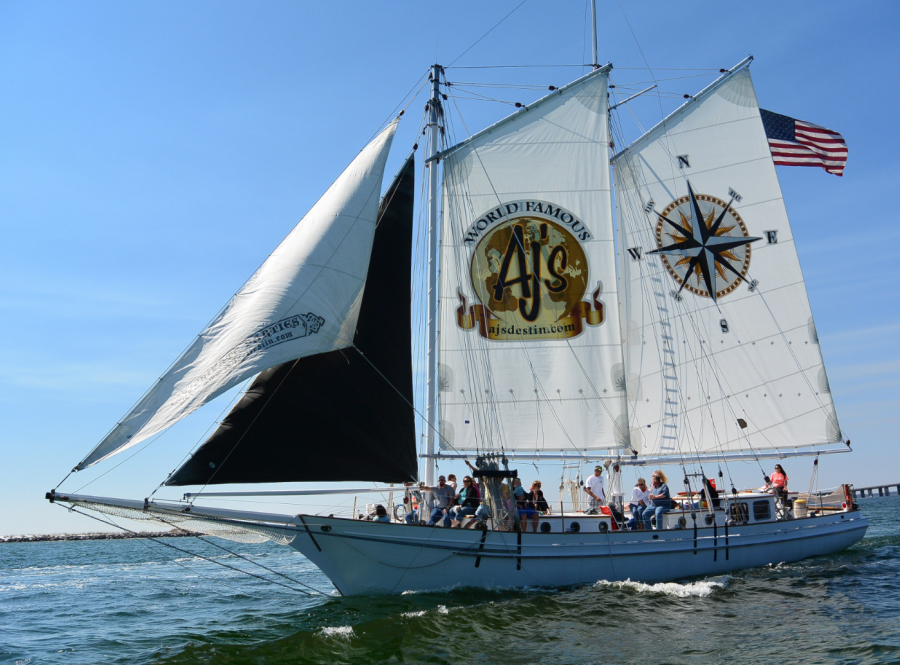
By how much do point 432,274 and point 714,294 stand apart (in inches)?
A: 408

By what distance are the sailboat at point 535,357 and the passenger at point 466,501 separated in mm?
289

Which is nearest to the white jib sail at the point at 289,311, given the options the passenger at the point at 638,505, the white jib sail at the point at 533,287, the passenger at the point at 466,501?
the passenger at the point at 466,501

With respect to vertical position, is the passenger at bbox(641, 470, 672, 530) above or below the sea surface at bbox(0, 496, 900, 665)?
above

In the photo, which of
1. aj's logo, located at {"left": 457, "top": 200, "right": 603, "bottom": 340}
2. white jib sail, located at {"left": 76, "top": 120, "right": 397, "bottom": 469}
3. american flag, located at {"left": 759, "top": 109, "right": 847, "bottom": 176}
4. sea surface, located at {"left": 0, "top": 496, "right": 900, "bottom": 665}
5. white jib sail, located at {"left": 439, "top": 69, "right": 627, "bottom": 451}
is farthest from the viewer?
american flag, located at {"left": 759, "top": 109, "right": 847, "bottom": 176}

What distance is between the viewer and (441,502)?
17.0 m

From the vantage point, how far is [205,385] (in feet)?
43.1

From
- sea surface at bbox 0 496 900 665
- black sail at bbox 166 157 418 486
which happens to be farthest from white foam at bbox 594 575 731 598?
black sail at bbox 166 157 418 486

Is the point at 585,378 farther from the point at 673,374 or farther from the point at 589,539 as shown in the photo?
the point at 589,539

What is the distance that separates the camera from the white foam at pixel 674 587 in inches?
655

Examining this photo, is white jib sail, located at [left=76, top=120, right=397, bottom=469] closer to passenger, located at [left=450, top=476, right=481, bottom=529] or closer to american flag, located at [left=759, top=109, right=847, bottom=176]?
passenger, located at [left=450, top=476, right=481, bottom=529]

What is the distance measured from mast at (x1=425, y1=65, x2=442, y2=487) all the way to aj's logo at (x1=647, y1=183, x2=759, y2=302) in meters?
8.44

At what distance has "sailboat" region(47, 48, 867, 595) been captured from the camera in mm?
14703

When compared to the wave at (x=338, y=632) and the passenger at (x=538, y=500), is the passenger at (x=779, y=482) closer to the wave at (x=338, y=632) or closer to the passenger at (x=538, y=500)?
the passenger at (x=538, y=500)

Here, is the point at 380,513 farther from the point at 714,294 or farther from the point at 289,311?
the point at 714,294
